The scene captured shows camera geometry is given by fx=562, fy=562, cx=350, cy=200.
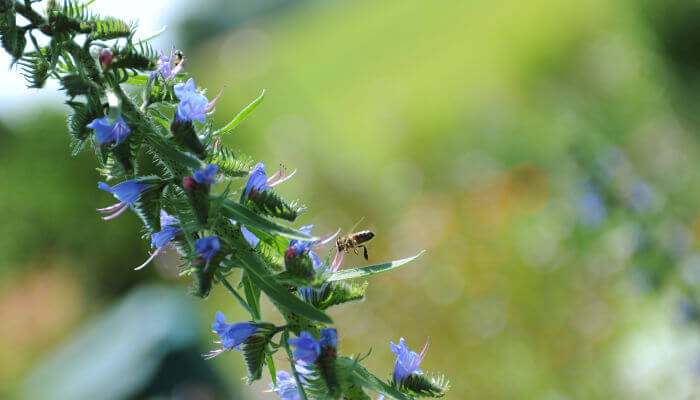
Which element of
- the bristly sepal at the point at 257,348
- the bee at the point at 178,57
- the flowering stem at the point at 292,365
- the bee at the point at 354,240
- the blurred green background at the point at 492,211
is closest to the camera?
the flowering stem at the point at 292,365

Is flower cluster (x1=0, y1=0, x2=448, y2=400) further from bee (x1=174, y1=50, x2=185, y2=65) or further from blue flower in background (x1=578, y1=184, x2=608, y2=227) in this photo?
blue flower in background (x1=578, y1=184, x2=608, y2=227)

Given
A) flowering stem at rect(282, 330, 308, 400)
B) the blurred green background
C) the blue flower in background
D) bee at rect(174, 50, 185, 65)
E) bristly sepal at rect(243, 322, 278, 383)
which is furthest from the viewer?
the blurred green background

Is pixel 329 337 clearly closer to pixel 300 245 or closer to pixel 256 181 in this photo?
pixel 300 245

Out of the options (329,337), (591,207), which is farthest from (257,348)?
(591,207)

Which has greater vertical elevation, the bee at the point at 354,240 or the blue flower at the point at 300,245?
the bee at the point at 354,240

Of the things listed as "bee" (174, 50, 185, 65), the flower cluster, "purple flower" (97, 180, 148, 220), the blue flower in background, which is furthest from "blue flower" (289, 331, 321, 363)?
the blue flower in background

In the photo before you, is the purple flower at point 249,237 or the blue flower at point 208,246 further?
the purple flower at point 249,237

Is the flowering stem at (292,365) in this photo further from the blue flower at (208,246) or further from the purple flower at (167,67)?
the purple flower at (167,67)

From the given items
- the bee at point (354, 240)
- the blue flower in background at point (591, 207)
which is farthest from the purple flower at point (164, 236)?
the blue flower in background at point (591, 207)
